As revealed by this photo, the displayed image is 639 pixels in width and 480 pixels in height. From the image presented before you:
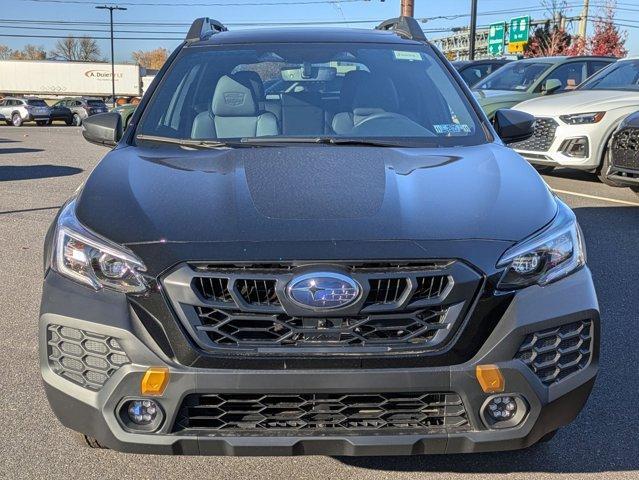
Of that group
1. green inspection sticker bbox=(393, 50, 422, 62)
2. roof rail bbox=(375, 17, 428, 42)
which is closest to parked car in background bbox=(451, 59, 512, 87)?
roof rail bbox=(375, 17, 428, 42)

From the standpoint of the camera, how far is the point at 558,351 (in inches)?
94.4

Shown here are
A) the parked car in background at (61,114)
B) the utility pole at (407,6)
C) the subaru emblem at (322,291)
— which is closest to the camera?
the subaru emblem at (322,291)

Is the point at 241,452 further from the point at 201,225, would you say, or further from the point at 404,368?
the point at 201,225

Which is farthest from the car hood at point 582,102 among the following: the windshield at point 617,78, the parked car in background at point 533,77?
the parked car in background at point 533,77

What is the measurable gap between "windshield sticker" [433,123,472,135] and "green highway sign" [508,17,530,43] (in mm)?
39744

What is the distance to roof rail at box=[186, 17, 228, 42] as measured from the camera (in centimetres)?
429

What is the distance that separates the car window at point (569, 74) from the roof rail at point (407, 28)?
26.5 ft

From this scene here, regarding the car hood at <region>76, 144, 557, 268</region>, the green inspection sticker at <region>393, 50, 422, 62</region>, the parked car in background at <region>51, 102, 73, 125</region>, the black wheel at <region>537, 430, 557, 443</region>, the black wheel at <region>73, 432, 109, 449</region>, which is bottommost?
the parked car in background at <region>51, 102, 73, 125</region>

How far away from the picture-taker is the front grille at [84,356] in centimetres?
230

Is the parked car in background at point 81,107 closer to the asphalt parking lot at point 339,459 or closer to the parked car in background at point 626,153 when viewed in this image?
the parked car in background at point 626,153

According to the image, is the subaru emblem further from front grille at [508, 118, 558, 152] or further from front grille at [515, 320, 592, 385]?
front grille at [508, 118, 558, 152]

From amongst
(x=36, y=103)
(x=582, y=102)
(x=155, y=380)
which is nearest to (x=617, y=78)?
(x=582, y=102)

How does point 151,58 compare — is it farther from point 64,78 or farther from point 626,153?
point 626,153

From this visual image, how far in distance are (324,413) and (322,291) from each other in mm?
392
